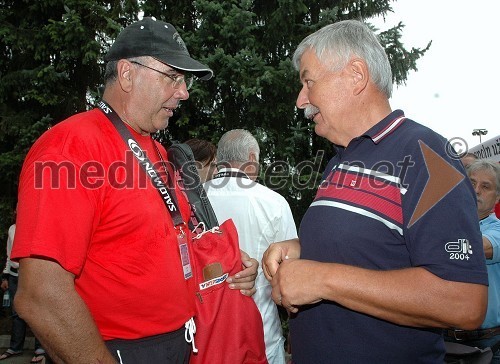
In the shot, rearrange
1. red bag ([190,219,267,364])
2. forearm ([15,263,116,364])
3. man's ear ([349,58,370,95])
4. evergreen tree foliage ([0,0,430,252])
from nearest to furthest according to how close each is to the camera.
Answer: forearm ([15,263,116,364]), man's ear ([349,58,370,95]), red bag ([190,219,267,364]), evergreen tree foliage ([0,0,430,252])

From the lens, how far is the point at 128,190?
6.52 feet

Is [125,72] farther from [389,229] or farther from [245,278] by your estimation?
[389,229]

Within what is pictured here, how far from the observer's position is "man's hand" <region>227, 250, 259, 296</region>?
2.41 metres

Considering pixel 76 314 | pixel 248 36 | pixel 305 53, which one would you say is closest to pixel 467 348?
pixel 305 53

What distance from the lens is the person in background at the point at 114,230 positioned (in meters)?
1.71

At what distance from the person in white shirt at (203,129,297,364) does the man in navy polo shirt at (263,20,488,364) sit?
5.53 feet

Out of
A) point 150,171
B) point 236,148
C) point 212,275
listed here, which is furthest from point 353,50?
point 236,148

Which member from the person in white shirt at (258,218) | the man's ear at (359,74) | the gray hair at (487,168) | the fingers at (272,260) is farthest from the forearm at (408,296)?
the gray hair at (487,168)

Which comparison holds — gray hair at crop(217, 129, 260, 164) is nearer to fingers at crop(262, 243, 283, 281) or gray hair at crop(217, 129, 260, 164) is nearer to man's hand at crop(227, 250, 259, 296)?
man's hand at crop(227, 250, 259, 296)

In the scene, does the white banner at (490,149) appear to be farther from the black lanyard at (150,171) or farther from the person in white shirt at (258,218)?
the black lanyard at (150,171)

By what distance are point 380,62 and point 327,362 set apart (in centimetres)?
117

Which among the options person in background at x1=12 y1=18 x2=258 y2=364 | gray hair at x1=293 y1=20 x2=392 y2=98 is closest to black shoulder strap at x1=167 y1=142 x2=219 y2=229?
person in background at x1=12 y1=18 x2=258 y2=364

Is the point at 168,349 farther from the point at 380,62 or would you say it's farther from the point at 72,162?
the point at 380,62

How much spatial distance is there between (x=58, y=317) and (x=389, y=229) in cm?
123
